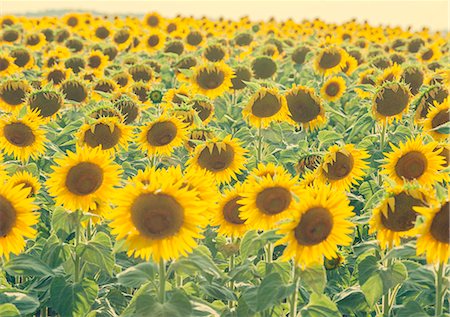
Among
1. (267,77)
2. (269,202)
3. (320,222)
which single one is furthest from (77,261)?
(267,77)

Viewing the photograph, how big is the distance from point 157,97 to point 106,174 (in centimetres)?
427

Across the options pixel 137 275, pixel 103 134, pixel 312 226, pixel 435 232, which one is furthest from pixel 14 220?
pixel 435 232

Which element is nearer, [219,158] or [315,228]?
[315,228]

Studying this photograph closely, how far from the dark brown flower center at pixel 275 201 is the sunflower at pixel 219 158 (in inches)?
49.7

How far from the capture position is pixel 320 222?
385 cm

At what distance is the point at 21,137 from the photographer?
6.22 m

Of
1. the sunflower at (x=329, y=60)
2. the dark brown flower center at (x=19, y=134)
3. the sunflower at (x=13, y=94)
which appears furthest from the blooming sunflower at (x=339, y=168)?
the sunflower at (x=329, y=60)

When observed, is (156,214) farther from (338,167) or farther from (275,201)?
(338,167)

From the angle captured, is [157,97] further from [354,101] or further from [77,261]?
[77,261]

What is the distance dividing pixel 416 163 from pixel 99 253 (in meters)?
2.15

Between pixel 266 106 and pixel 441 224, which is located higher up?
pixel 266 106

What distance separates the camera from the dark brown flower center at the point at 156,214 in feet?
12.3

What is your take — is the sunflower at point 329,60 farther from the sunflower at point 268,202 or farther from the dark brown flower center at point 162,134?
the sunflower at point 268,202

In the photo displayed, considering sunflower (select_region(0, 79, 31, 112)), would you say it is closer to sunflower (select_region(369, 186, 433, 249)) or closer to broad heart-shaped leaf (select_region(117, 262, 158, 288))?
broad heart-shaped leaf (select_region(117, 262, 158, 288))
